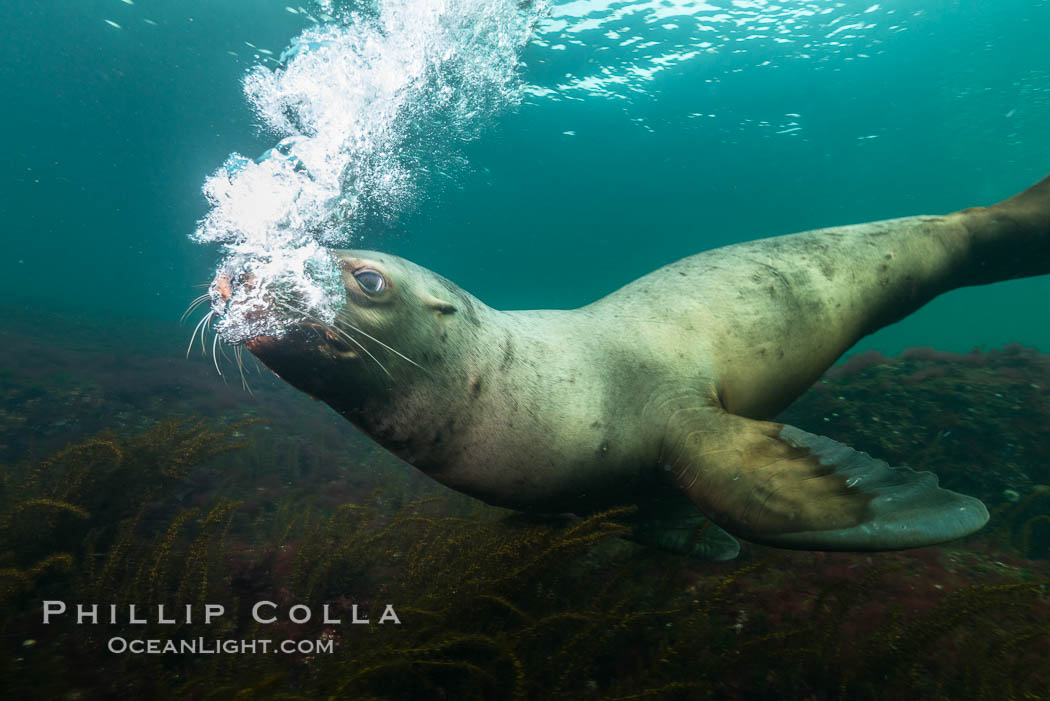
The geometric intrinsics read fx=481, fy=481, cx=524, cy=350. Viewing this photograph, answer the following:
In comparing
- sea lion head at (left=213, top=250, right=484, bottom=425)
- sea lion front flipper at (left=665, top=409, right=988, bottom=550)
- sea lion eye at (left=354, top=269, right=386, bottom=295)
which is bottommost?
sea lion front flipper at (left=665, top=409, right=988, bottom=550)

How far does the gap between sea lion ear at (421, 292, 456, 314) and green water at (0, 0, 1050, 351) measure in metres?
3.63

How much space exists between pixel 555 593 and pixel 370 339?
1.46 meters

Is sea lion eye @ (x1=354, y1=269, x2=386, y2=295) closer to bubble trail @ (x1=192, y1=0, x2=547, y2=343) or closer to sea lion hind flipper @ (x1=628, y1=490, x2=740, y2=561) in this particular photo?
bubble trail @ (x1=192, y1=0, x2=547, y2=343)

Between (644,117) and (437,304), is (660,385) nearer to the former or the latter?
(437,304)

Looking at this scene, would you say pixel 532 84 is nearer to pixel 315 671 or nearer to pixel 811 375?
pixel 811 375

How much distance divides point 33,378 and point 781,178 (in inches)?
1248

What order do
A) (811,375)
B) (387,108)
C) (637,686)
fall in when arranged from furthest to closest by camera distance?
(387,108)
(811,375)
(637,686)

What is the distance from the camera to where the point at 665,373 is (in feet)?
8.29

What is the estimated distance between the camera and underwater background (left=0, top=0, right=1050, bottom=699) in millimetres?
1943

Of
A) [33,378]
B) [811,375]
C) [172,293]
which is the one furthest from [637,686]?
[172,293]

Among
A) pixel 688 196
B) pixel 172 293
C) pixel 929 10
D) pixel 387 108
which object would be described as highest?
pixel 929 10

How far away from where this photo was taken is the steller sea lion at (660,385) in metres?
1.88

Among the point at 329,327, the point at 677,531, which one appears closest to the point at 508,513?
the point at 677,531

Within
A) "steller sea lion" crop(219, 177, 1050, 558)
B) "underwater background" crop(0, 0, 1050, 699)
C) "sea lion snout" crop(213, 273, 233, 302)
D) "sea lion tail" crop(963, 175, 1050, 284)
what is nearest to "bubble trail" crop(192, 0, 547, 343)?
"sea lion snout" crop(213, 273, 233, 302)
